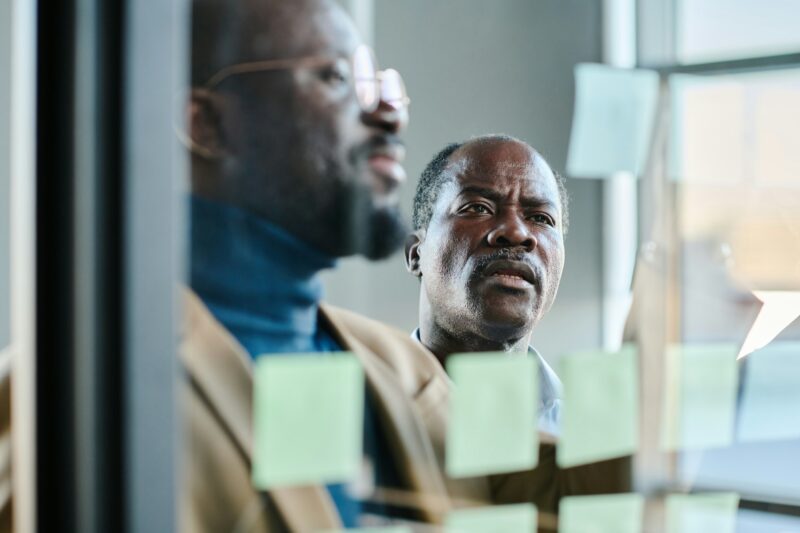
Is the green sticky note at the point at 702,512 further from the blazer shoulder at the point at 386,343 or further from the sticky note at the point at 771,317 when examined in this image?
the blazer shoulder at the point at 386,343

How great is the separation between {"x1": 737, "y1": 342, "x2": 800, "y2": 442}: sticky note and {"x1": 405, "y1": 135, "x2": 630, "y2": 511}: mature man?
337 millimetres

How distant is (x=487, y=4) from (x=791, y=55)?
487mm

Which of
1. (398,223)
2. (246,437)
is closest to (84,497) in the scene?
(246,437)

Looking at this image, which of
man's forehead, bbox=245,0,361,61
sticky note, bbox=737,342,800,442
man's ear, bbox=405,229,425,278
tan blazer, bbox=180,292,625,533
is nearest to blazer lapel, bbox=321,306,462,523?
tan blazer, bbox=180,292,625,533

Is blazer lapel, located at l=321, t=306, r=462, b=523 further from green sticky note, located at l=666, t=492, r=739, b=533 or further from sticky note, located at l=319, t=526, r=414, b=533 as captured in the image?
green sticky note, located at l=666, t=492, r=739, b=533

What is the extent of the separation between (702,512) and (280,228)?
2.28 feet

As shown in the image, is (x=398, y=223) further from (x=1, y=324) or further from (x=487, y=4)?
(x=1, y=324)

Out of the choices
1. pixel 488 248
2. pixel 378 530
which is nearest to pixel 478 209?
pixel 488 248

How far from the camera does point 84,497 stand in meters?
0.89

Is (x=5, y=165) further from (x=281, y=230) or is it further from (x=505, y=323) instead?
(x=505, y=323)

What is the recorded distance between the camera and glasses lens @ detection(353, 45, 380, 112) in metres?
0.97

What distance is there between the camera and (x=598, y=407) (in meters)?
1.12

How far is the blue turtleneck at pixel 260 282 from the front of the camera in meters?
0.93

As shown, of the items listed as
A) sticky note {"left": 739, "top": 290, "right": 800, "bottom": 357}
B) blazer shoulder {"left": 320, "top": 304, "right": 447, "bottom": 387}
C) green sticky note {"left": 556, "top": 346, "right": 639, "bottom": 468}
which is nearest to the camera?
blazer shoulder {"left": 320, "top": 304, "right": 447, "bottom": 387}
